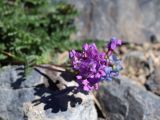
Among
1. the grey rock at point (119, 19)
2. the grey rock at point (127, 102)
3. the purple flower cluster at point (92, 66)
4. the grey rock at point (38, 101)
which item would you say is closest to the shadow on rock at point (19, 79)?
the grey rock at point (38, 101)

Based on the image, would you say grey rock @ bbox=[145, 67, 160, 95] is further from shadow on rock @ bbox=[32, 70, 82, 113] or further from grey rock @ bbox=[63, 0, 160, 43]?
shadow on rock @ bbox=[32, 70, 82, 113]

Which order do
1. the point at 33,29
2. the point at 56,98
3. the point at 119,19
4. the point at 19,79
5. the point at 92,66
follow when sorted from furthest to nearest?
1. the point at 119,19
2. the point at 33,29
3. the point at 19,79
4. the point at 56,98
5. the point at 92,66

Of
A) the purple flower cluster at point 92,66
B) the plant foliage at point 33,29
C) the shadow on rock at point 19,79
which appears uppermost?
the plant foliage at point 33,29

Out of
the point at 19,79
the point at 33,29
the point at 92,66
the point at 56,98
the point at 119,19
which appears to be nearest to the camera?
the point at 92,66

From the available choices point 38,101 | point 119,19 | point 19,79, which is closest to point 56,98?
point 38,101

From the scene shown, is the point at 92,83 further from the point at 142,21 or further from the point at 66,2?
the point at 142,21

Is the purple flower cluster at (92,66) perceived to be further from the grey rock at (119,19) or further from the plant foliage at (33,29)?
the grey rock at (119,19)

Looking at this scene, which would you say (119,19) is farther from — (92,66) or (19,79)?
(92,66)
